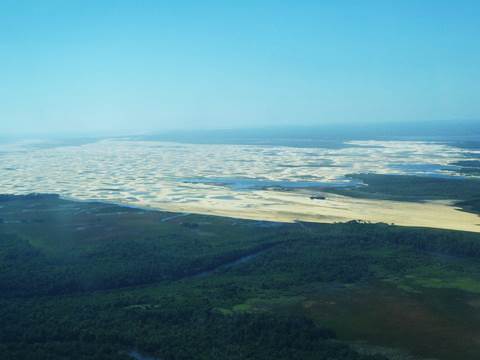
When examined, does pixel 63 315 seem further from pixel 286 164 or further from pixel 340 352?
pixel 286 164

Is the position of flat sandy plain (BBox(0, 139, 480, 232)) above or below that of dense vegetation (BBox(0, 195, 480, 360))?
above

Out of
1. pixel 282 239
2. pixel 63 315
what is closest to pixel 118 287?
pixel 63 315

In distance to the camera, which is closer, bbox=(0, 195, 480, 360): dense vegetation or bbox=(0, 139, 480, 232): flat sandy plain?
bbox=(0, 195, 480, 360): dense vegetation

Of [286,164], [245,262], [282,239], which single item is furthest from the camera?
[286,164]

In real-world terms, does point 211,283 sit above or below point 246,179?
below
